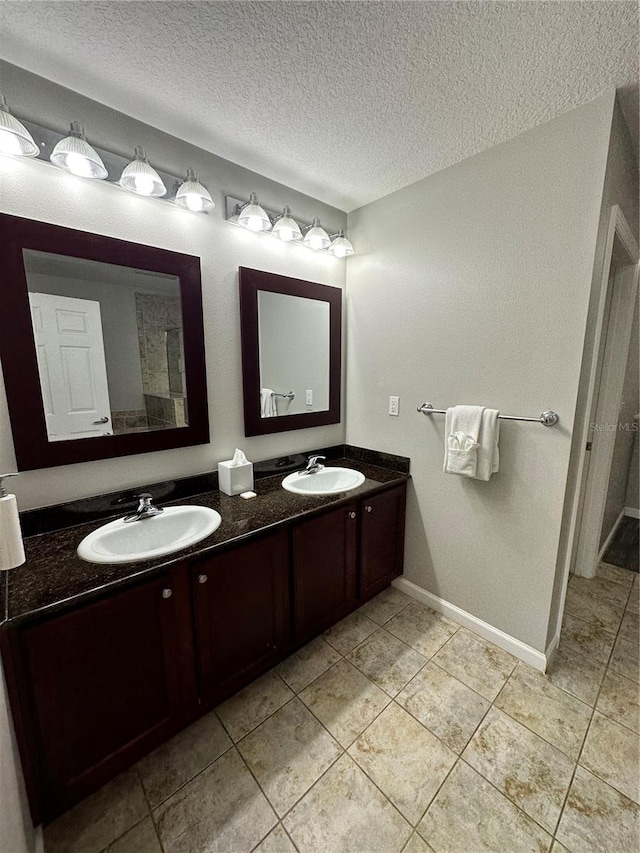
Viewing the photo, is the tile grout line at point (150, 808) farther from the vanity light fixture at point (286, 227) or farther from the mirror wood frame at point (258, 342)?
the vanity light fixture at point (286, 227)

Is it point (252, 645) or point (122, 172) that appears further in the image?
point (252, 645)

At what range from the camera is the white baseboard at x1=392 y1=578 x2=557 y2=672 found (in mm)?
1665

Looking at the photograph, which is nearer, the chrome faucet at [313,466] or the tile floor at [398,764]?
the tile floor at [398,764]

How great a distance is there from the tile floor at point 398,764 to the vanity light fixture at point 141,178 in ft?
7.21

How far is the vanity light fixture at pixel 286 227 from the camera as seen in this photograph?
5.96 feet

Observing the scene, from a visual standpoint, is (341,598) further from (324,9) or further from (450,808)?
(324,9)

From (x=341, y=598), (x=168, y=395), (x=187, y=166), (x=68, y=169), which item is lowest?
(x=341, y=598)

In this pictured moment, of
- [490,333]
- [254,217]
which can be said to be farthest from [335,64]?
[490,333]

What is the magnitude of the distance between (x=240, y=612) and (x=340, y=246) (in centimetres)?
200

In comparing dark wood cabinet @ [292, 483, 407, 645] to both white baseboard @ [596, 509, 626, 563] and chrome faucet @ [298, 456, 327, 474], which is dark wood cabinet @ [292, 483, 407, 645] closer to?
chrome faucet @ [298, 456, 327, 474]

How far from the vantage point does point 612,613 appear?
2020mm

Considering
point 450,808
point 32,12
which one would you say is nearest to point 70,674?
point 450,808

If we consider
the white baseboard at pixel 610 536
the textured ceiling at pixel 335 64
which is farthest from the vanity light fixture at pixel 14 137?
the white baseboard at pixel 610 536

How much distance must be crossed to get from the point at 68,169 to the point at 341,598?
222cm
